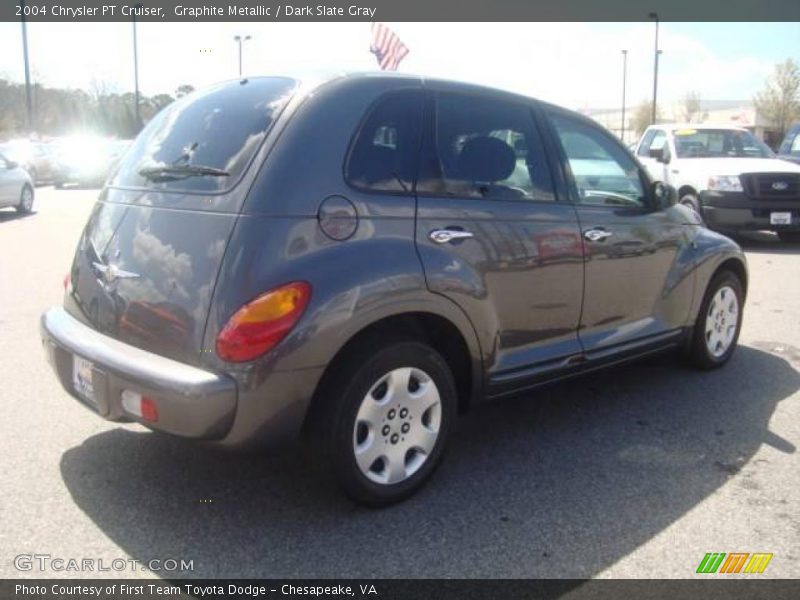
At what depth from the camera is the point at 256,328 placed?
275cm

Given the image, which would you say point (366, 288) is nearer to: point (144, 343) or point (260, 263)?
point (260, 263)

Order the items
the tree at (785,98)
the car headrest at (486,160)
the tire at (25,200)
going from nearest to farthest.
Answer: the car headrest at (486,160), the tire at (25,200), the tree at (785,98)

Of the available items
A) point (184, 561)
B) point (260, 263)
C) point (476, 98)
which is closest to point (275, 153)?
point (260, 263)

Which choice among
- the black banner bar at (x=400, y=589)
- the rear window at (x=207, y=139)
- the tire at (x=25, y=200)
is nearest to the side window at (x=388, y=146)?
the rear window at (x=207, y=139)

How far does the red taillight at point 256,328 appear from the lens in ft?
9.00

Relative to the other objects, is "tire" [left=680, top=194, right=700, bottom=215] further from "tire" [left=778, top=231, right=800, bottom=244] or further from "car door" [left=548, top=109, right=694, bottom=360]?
"car door" [left=548, top=109, right=694, bottom=360]

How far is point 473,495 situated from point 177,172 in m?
1.90

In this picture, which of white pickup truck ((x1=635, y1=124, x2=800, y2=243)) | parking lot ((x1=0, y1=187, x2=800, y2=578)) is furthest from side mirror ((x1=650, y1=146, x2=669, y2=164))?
parking lot ((x1=0, y1=187, x2=800, y2=578))

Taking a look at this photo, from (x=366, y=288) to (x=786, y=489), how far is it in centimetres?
215

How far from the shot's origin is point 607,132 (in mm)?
4430

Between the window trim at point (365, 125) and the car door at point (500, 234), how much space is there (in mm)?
30

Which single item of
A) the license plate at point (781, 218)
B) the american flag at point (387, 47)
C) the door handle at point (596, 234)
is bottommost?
the license plate at point (781, 218)

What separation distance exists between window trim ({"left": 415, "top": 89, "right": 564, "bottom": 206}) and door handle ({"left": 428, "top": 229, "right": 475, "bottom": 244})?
16cm

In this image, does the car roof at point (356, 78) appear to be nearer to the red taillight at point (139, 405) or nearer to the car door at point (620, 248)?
the car door at point (620, 248)
